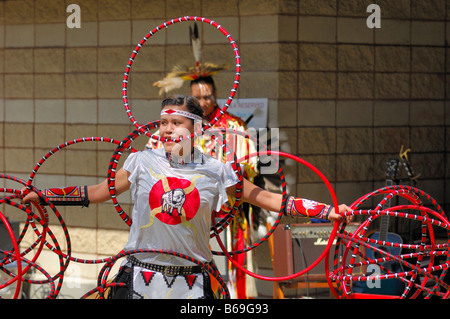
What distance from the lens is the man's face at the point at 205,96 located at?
5.07 metres

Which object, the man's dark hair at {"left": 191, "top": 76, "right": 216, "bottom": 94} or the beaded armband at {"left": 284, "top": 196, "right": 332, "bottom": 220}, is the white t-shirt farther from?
the man's dark hair at {"left": 191, "top": 76, "right": 216, "bottom": 94}

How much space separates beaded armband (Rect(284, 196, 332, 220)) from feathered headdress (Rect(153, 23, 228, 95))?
85.8 inches

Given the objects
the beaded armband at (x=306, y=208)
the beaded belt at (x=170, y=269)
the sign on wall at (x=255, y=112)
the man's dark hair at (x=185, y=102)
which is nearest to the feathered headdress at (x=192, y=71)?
the sign on wall at (x=255, y=112)

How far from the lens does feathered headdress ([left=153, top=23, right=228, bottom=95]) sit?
521cm

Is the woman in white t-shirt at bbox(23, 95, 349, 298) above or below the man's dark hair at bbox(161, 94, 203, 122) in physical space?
below

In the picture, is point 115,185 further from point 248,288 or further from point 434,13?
point 434,13

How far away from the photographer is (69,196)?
332cm

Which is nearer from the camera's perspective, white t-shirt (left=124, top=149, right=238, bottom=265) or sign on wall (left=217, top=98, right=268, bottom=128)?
white t-shirt (left=124, top=149, right=238, bottom=265)

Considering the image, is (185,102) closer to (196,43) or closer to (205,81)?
(205,81)

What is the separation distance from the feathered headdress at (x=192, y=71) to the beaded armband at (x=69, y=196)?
2.09 m

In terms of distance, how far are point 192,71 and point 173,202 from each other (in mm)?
2320

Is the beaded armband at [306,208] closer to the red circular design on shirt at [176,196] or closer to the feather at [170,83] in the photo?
the red circular design on shirt at [176,196]

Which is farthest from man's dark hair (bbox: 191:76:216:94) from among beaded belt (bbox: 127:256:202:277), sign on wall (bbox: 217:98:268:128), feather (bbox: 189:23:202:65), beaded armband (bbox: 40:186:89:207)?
beaded belt (bbox: 127:256:202:277)

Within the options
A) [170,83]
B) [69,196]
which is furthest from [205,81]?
[69,196]
